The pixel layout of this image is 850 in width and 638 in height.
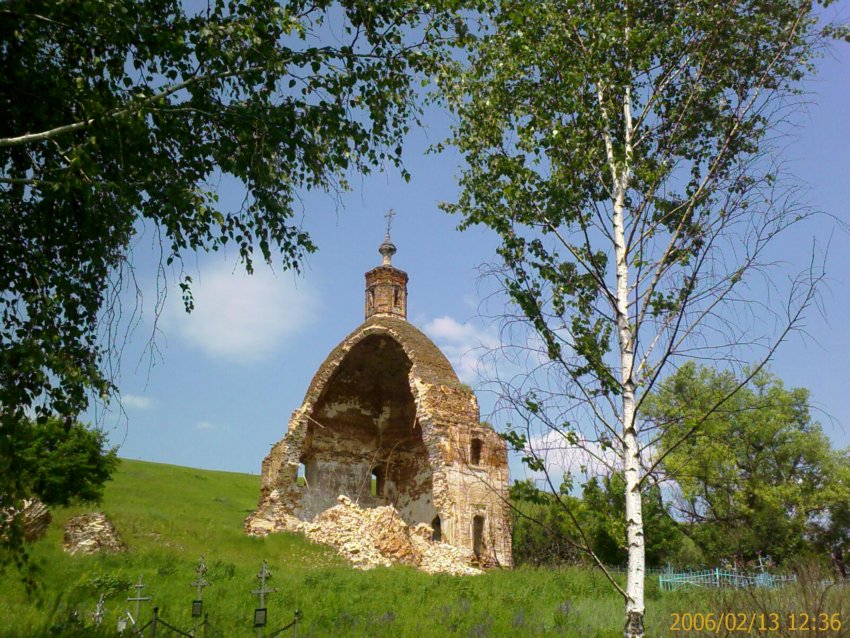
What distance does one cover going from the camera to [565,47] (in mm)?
7852

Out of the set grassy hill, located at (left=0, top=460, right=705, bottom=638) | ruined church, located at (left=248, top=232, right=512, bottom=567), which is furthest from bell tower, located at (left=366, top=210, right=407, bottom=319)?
grassy hill, located at (left=0, top=460, right=705, bottom=638)

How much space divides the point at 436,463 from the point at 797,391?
810 inches

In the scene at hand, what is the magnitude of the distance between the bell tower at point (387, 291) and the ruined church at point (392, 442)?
5 centimetres

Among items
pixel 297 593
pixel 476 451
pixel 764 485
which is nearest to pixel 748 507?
pixel 764 485

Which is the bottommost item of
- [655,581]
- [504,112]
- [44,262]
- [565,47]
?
[655,581]

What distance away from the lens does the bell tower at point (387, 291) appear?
95.0ft

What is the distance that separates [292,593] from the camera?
44.9ft

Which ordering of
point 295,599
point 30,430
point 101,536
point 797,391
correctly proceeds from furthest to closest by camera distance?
point 797,391, point 101,536, point 295,599, point 30,430

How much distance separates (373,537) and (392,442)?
280 inches

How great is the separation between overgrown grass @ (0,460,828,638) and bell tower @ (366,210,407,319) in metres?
10.9

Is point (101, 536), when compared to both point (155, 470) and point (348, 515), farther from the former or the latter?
point (155, 470)

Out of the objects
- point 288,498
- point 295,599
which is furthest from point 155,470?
point 295,599
